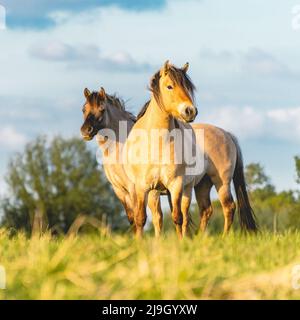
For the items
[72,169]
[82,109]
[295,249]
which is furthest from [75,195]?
[295,249]

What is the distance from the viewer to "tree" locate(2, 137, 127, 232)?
56.5 meters

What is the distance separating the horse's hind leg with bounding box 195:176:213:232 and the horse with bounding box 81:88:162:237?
139cm

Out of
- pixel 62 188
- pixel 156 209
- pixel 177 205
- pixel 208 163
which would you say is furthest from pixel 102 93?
pixel 62 188

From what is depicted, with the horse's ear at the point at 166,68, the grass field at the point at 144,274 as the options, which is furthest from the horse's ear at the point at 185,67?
the grass field at the point at 144,274

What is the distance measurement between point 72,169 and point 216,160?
4821 cm

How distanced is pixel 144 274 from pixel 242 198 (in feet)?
28.7

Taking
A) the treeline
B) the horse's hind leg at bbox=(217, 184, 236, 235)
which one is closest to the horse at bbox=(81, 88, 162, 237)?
the horse's hind leg at bbox=(217, 184, 236, 235)

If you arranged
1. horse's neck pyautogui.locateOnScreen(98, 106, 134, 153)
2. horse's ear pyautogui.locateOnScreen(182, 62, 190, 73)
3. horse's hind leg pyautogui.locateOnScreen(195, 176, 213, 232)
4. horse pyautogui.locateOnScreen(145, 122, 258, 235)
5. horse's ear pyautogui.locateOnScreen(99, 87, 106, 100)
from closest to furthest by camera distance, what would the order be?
horse's ear pyautogui.locateOnScreen(182, 62, 190, 73) → horse pyautogui.locateOnScreen(145, 122, 258, 235) → horse's hind leg pyautogui.locateOnScreen(195, 176, 213, 232) → horse's ear pyautogui.locateOnScreen(99, 87, 106, 100) → horse's neck pyautogui.locateOnScreen(98, 106, 134, 153)

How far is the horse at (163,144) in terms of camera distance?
38.0ft

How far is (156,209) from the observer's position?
12641 mm

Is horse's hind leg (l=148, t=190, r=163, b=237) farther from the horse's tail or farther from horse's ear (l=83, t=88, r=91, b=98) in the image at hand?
horse's ear (l=83, t=88, r=91, b=98)

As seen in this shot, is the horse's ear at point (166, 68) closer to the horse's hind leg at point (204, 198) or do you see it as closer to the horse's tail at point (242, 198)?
the horse's hind leg at point (204, 198)
